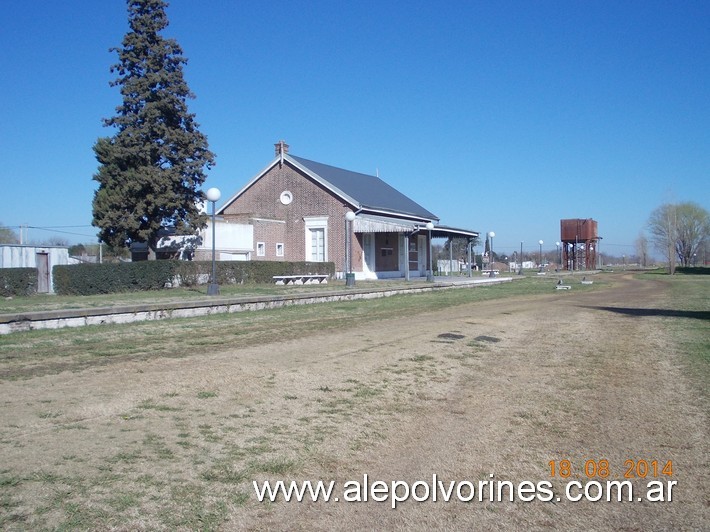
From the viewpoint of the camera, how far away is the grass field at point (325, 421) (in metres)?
3.95

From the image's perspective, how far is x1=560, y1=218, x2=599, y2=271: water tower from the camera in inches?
2483

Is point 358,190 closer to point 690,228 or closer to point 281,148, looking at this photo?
point 281,148

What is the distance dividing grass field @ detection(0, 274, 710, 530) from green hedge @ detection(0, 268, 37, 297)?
44.4 ft

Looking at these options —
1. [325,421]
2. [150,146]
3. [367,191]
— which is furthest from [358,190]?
[325,421]

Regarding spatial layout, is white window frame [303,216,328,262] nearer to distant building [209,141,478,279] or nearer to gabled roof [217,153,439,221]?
distant building [209,141,478,279]

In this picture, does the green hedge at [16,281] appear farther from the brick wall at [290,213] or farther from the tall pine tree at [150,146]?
the brick wall at [290,213]

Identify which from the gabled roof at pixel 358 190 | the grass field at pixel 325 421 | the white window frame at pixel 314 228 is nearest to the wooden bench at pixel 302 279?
the white window frame at pixel 314 228

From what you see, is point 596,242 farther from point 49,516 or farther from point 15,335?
point 49,516

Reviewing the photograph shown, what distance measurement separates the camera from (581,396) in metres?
7.11

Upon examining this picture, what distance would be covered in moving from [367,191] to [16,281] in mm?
21554

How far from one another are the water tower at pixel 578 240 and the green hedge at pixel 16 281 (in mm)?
51653

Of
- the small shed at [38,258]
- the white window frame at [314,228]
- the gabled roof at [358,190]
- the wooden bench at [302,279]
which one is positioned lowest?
the wooden bench at [302,279]

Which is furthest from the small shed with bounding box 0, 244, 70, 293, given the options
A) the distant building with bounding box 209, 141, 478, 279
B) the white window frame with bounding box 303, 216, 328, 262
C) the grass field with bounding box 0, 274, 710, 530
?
the grass field with bounding box 0, 274, 710, 530

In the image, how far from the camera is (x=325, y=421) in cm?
588
